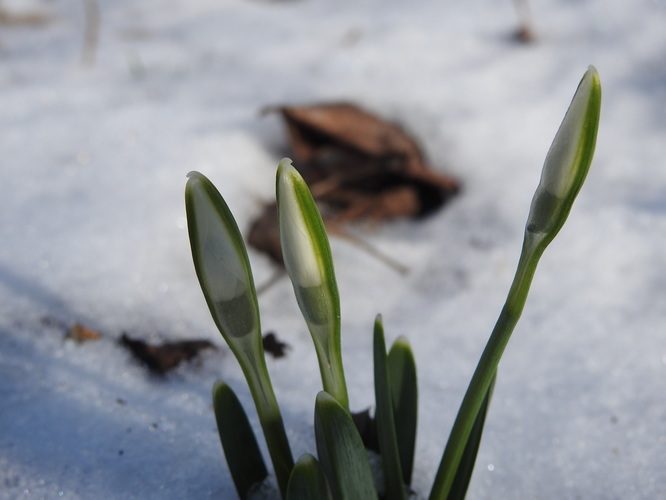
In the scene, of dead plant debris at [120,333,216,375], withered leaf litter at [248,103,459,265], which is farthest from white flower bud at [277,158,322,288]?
withered leaf litter at [248,103,459,265]

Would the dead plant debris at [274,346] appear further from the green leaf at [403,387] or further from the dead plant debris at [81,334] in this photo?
the green leaf at [403,387]

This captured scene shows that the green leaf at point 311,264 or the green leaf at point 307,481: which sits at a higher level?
the green leaf at point 311,264

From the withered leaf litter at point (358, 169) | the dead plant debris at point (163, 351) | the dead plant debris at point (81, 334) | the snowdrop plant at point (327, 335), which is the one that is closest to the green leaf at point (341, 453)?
the snowdrop plant at point (327, 335)

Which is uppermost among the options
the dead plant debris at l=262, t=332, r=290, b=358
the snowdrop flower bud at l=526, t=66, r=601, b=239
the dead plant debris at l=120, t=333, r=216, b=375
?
the snowdrop flower bud at l=526, t=66, r=601, b=239

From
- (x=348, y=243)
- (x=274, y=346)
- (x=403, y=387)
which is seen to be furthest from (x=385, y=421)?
(x=348, y=243)

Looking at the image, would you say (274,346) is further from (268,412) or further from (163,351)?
(268,412)

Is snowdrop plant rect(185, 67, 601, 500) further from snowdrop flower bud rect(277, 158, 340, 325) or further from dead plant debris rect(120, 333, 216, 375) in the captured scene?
dead plant debris rect(120, 333, 216, 375)
